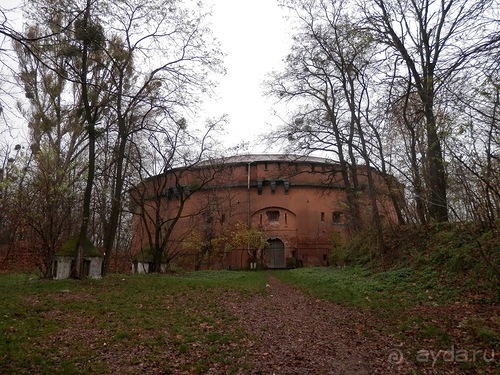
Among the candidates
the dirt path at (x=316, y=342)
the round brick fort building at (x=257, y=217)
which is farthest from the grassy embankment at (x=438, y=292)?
the round brick fort building at (x=257, y=217)

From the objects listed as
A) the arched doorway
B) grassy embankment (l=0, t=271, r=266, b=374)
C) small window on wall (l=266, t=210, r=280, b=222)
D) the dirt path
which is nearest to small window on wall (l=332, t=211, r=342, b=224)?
small window on wall (l=266, t=210, r=280, b=222)

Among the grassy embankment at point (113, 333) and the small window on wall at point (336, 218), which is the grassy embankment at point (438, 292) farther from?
the small window on wall at point (336, 218)

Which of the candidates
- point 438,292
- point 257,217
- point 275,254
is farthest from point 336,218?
point 438,292

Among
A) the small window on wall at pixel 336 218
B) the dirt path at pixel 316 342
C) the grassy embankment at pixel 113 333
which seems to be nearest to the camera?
the dirt path at pixel 316 342

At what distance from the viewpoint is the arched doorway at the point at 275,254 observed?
3083 centimetres

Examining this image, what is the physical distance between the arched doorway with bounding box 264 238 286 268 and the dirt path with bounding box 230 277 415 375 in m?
22.0

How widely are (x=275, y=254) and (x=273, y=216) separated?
11.0ft

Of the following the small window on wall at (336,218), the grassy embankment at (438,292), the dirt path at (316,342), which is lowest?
the dirt path at (316,342)

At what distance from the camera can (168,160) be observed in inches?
768

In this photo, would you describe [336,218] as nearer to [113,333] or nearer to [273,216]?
[273,216]

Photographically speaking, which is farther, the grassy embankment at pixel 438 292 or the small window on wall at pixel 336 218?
the small window on wall at pixel 336 218

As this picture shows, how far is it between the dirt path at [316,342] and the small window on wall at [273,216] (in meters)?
22.8

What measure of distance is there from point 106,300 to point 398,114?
8.98 m

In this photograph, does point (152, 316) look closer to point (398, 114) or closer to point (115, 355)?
point (115, 355)
